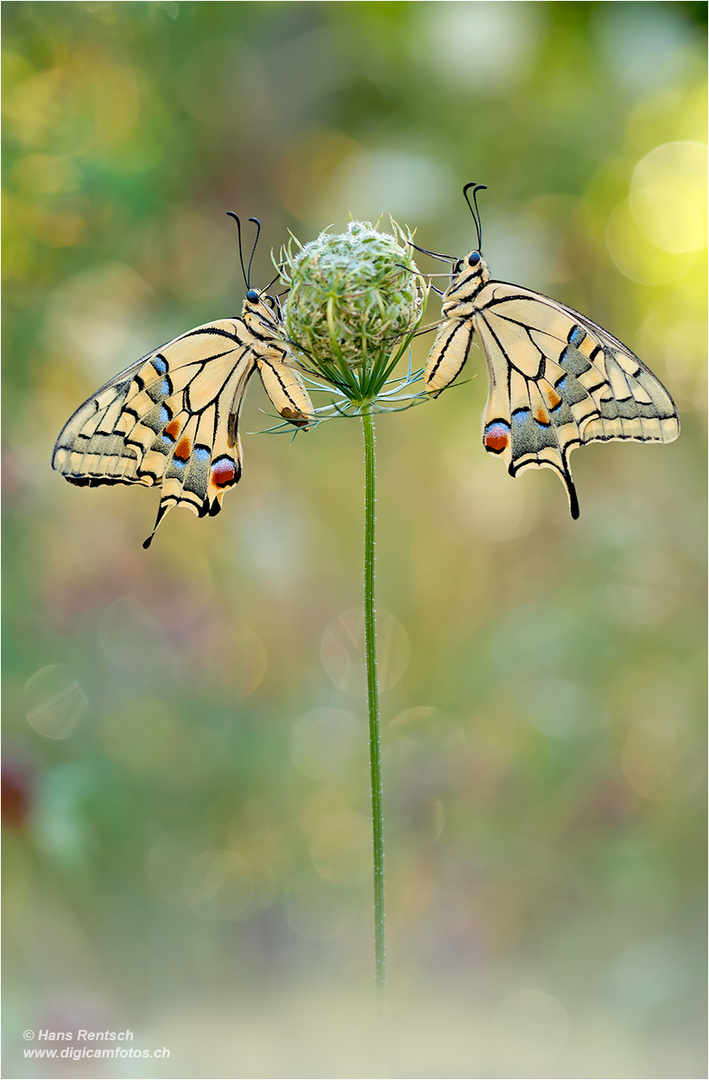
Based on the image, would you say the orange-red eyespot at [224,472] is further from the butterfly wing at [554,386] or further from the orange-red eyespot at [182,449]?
the butterfly wing at [554,386]

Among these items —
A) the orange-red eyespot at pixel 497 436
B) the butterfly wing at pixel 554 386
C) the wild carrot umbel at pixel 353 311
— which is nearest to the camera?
the wild carrot umbel at pixel 353 311

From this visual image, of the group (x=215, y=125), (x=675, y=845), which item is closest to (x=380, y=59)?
(x=215, y=125)

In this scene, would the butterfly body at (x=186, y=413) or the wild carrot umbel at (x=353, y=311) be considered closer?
the wild carrot umbel at (x=353, y=311)

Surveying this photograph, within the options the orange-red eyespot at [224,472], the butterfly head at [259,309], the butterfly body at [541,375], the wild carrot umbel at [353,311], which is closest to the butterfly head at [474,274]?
the butterfly body at [541,375]

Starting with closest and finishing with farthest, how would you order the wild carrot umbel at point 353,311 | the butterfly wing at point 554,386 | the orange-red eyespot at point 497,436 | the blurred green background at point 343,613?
the wild carrot umbel at point 353,311, the butterfly wing at point 554,386, the orange-red eyespot at point 497,436, the blurred green background at point 343,613

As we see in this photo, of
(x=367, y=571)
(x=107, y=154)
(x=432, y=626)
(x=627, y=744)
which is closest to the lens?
(x=367, y=571)

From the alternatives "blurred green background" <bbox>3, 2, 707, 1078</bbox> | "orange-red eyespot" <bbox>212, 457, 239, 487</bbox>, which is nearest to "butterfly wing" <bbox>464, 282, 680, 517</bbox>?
"orange-red eyespot" <bbox>212, 457, 239, 487</bbox>

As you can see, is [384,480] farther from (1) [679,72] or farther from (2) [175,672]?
(1) [679,72]

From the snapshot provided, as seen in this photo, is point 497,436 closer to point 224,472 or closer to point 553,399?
point 553,399
